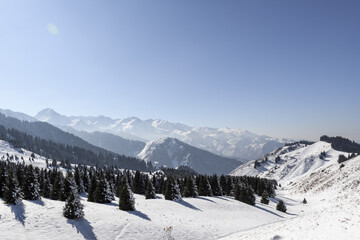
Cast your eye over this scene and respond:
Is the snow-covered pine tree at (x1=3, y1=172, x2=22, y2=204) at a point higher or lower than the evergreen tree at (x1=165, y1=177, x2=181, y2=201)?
higher

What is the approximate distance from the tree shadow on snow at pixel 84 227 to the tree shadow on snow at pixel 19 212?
5451 millimetres

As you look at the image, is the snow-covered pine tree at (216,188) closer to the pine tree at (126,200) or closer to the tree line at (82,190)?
the tree line at (82,190)

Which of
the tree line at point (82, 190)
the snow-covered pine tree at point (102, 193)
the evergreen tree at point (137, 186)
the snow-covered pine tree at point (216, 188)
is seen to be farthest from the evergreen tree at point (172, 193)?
the evergreen tree at point (137, 186)

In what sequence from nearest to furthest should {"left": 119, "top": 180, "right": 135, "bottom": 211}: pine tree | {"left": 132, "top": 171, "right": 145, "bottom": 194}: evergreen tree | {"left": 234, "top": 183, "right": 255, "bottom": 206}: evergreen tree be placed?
{"left": 119, "top": 180, "right": 135, "bottom": 211}: pine tree
{"left": 234, "top": 183, "right": 255, "bottom": 206}: evergreen tree
{"left": 132, "top": 171, "right": 145, "bottom": 194}: evergreen tree

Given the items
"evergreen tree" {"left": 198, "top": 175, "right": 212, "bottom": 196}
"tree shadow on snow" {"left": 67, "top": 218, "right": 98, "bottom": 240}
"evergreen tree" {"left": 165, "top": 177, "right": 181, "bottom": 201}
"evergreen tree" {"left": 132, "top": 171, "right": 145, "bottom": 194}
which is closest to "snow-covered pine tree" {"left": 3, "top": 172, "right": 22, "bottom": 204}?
"tree shadow on snow" {"left": 67, "top": 218, "right": 98, "bottom": 240}

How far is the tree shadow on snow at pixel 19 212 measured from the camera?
83.9 feet

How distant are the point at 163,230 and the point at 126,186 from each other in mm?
11119

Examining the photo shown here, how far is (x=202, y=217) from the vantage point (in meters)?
40.0

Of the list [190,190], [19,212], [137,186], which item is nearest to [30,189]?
[19,212]

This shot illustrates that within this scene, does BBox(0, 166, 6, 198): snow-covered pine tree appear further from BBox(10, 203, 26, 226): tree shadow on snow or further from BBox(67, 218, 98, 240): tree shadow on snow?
BBox(67, 218, 98, 240): tree shadow on snow

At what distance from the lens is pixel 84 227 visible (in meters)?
26.2

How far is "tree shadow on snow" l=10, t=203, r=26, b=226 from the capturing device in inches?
1007

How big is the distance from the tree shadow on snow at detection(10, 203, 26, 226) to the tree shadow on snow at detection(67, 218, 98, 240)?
5.45 m

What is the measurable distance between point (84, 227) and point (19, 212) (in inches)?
383
